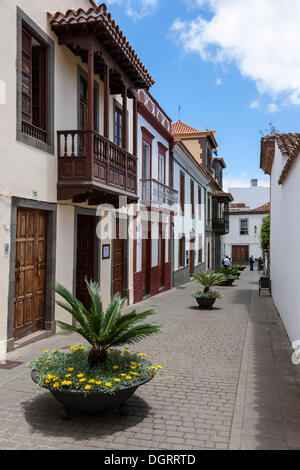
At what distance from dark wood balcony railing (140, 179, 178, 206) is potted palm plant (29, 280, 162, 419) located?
406 inches

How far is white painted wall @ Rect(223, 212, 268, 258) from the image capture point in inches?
1956

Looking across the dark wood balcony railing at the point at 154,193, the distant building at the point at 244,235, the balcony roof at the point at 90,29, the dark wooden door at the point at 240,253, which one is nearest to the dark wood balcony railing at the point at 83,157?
the balcony roof at the point at 90,29

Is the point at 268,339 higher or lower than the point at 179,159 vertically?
lower

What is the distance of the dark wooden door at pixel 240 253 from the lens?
50731 millimetres

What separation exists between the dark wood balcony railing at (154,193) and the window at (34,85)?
22.5 ft

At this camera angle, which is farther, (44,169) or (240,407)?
(44,169)

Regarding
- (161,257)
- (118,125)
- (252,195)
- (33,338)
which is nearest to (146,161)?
(118,125)

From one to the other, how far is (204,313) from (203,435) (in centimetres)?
867

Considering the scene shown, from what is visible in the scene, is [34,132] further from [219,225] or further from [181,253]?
[219,225]

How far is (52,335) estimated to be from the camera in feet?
29.7

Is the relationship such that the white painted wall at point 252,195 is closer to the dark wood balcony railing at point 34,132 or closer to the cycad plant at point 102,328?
the dark wood balcony railing at point 34,132

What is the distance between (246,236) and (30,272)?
43659mm
